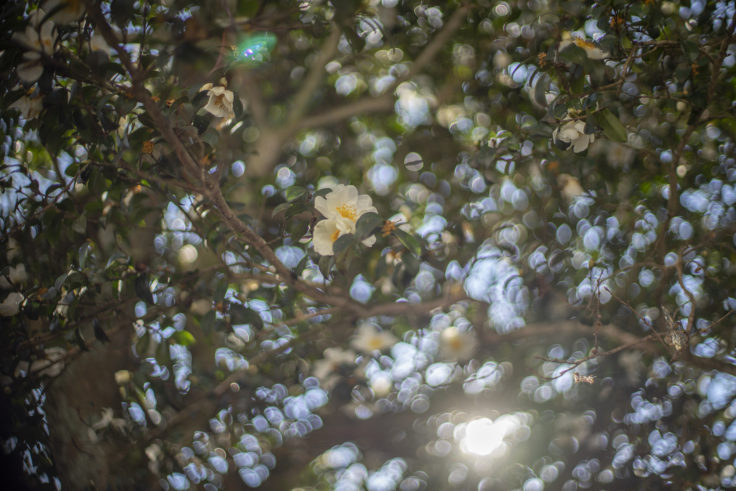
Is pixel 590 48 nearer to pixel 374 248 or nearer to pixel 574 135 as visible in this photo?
pixel 574 135

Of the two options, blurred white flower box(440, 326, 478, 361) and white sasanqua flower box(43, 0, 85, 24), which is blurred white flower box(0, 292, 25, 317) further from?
blurred white flower box(440, 326, 478, 361)

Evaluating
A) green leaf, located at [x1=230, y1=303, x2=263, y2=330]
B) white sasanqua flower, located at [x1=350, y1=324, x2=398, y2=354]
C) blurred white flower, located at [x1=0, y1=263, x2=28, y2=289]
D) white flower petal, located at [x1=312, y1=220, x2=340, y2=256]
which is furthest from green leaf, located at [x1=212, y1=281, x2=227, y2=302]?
white sasanqua flower, located at [x1=350, y1=324, x2=398, y2=354]

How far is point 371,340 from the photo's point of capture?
1.76 meters

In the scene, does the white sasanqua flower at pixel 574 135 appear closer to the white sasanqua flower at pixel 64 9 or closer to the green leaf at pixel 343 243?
the green leaf at pixel 343 243

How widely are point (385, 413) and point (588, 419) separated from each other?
753 mm

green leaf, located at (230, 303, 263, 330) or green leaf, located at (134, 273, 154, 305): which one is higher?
green leaf, located at (134, 273, 154, 305)

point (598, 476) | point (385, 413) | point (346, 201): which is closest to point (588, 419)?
point (598, 476)

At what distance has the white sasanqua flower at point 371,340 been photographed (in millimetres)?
1729

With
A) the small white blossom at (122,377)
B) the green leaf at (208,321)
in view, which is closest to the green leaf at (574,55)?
the green leaf at (208,321)

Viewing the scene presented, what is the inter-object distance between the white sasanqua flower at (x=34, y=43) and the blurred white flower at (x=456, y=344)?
145cm

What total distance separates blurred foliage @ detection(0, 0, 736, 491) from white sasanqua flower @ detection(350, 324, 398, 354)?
0.01m

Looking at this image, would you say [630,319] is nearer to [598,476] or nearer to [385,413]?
[598,476]

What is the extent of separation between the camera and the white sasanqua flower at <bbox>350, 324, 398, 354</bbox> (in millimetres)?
1729

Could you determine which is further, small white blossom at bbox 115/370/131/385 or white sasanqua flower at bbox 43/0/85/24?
small white blossom at bbox 115/370/131/385
